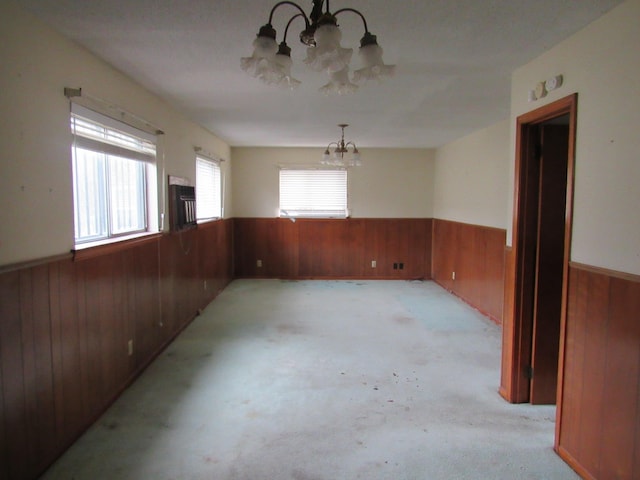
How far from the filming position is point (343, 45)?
2428 millimetres

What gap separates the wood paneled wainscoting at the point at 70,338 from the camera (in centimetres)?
184

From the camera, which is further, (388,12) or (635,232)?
(388,12)

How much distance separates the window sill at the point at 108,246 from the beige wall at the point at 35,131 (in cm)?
8

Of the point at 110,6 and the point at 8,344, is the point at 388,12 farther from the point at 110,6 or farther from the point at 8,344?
the point at 8,344

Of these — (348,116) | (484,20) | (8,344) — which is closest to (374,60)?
(484,20)

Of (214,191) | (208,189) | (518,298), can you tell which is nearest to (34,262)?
(518,298)

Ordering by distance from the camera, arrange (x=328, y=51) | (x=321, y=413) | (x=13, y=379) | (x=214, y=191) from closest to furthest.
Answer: (x=328, y=51) < (x=13, y=379) < (x=321, y=413) < (x=214, y=191)

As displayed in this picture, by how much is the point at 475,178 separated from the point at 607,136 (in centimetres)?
361

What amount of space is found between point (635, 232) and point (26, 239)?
110 inches

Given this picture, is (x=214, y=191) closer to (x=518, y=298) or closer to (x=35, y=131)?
(x=35, y=131)

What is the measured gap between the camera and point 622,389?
6.01ft

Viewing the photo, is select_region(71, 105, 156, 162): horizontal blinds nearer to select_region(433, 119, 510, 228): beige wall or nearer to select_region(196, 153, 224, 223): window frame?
select_region(196, 153, 224, 223): window frame

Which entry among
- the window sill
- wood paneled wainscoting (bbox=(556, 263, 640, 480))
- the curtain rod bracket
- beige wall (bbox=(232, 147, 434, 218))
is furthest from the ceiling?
beige wall (bbox=(232, 147, 434, 218))

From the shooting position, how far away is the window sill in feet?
8.00
